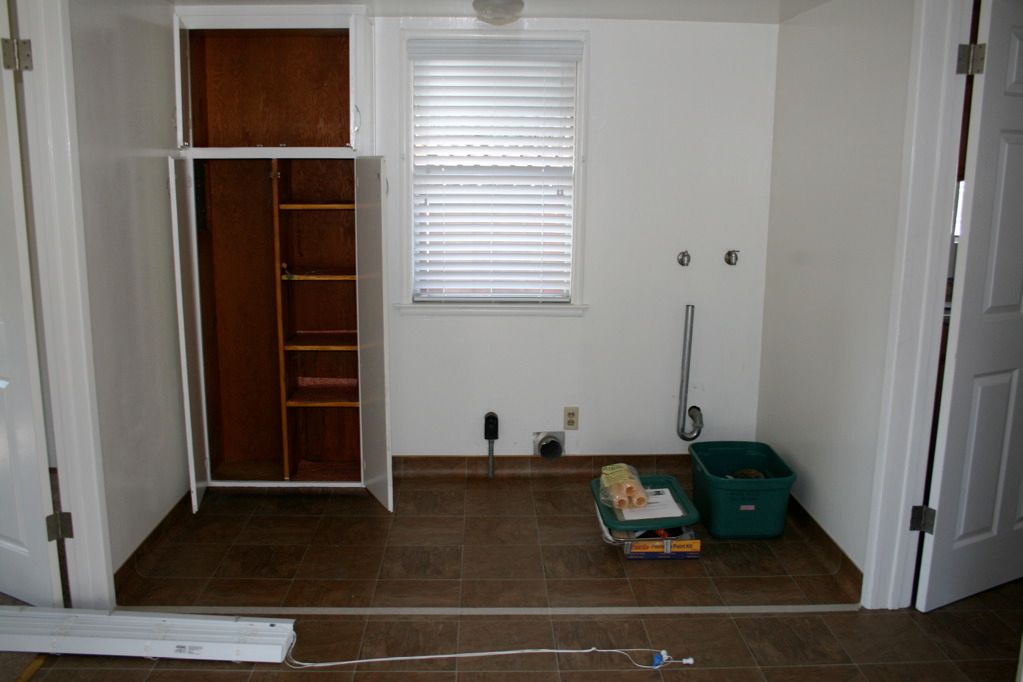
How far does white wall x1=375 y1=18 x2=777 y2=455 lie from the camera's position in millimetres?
3539

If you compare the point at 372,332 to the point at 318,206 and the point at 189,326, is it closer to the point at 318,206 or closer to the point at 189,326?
the point at 318,206

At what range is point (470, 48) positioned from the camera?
3.48m

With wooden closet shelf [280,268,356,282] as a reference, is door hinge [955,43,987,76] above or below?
above

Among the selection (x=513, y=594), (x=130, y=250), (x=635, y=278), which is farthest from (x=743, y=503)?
(x=130, y=250)

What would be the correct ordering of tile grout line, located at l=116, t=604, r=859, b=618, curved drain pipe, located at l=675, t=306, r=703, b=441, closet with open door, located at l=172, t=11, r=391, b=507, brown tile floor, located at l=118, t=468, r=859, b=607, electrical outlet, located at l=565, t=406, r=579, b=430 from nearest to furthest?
1. tile grout line, located at l=116, t=604, r=859, b=618
2. brown tile floor, located at l=118, t=468, r=859, b=607
3. closet with open door, located at l=172, t=11, r=391, b=507
4. curved drain pipe, located at l=675, t=306, r=703, b=441
5. electrical outlet, located at l=565, t=406, r=579, b=430

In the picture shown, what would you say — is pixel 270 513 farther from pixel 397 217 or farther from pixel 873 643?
pixel 873 643

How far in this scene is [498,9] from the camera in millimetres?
2988

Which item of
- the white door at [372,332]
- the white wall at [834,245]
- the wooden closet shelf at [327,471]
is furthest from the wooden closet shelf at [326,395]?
the white wall at [834,245]

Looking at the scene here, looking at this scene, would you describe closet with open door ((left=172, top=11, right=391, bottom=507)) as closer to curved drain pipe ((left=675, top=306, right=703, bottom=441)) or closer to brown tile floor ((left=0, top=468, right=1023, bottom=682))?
brown tile floor ((left=0, top=468, right=1023, bottom=682))

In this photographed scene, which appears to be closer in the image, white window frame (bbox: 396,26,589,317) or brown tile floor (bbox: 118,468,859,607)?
brown tile floor (bbox: 118,468,859,607)

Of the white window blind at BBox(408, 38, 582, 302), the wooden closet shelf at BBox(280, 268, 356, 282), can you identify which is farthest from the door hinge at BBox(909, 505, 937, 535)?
the wooden closet shelf at BBox(280, 268, 356, 282)

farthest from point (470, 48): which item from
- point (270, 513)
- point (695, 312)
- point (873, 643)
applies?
point (873, 643)

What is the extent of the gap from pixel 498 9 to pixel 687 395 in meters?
2.01

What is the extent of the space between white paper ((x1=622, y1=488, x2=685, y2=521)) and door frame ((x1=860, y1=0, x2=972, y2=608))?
2.48 ft
